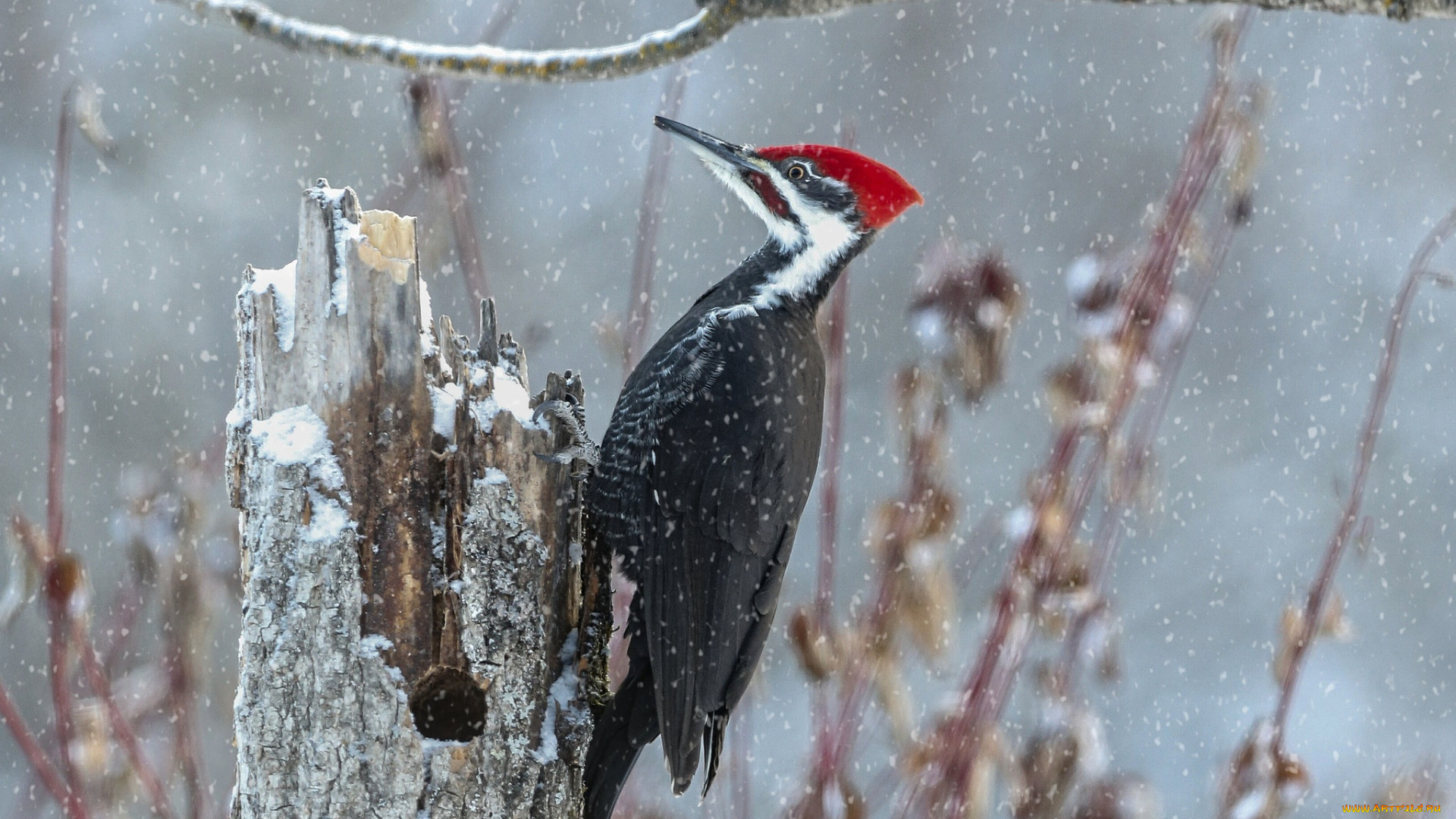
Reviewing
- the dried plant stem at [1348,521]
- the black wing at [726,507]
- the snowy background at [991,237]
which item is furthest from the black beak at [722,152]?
the snowy background at [991,237]

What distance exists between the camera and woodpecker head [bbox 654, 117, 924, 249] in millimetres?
2965

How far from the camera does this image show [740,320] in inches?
109

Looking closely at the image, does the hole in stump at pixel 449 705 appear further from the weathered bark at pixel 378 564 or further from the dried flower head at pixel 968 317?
the dried flower head at pixel 968 317

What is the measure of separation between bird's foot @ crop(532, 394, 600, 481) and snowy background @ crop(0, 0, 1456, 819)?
4113 millimetres

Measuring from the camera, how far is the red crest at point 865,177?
2.95 meters

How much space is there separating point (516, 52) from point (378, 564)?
2.88ft

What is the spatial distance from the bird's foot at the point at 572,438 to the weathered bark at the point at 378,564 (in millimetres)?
115

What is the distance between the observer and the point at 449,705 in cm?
222

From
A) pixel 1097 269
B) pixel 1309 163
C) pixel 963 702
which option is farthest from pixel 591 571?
pixel 1309 163

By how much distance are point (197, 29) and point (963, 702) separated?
20.9 ft

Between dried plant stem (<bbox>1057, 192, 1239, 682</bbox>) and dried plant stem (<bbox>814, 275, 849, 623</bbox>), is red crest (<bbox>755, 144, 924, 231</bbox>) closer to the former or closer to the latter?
dried plant stem (<bbox>814, 275, 849, 623</bbox>)

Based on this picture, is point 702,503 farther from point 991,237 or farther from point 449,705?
point 991,237

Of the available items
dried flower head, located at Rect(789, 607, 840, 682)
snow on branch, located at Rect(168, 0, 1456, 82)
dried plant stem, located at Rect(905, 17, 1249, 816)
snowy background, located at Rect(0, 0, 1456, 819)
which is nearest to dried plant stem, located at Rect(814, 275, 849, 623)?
dried flower head, located at Rect(789, 607, 840, 682)

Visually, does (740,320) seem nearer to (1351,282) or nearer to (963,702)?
(963,702)
